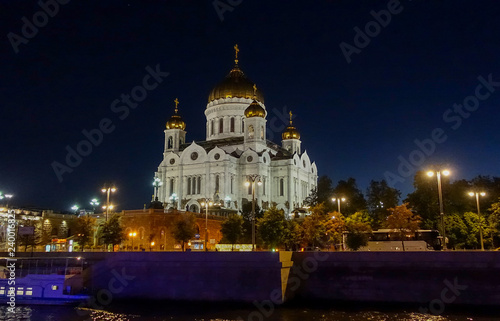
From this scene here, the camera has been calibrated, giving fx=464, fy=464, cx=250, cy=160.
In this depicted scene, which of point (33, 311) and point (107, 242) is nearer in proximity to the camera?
point (33, 311)

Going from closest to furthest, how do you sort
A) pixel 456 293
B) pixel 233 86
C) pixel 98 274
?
1. pixel 456 293
2. pixel 98 274
3. pixel 233 86

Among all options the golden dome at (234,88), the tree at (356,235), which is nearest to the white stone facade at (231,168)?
the golden dome at (234,88)

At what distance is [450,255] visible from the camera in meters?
30.3

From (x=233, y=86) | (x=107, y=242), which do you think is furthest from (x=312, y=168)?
(x=107, y=242)

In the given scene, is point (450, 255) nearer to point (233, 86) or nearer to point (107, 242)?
point (107, 242)

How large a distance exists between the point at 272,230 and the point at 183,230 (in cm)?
1045

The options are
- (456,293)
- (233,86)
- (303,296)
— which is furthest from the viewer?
(233,86)

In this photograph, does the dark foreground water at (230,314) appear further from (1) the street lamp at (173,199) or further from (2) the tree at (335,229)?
(1) the street lamp at (173,199)

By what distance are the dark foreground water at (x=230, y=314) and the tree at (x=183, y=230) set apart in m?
22.1

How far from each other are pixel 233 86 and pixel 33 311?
67.4m

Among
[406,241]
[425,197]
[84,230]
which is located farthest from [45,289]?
[425,197]

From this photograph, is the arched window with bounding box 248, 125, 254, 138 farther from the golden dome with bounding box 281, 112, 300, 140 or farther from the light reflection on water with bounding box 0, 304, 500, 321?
the light reflection on water with bounding box 0, 304, 500, 321

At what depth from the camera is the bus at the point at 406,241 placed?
4453cm

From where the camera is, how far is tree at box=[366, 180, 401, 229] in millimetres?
64938
